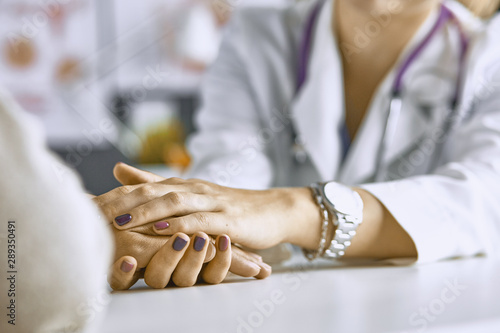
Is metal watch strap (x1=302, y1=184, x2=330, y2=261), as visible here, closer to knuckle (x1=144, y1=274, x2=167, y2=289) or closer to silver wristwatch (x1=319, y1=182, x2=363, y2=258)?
silver wristwatch (x1=319, y1=182, x2=363, y2=258)

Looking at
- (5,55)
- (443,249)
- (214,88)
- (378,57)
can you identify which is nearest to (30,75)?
(5,55)

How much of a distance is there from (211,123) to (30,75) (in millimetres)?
2178

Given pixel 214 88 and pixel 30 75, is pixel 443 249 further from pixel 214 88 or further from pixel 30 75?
pixel 30 75

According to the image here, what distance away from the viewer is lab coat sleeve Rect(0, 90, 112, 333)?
0.80 ft

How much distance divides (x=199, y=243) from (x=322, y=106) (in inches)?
19.0

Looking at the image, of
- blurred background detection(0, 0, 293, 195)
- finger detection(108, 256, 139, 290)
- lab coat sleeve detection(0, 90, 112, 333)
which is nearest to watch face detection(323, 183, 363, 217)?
finger detection(108, 256, 139, 290)

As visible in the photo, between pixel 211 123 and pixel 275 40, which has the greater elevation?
pixel 275 40

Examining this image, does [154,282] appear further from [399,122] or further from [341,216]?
[399,122]

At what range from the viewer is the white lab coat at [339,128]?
601 millimetres

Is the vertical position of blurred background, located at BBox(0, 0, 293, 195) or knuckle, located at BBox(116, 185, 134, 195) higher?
knuckle, located at BBox(116, 185, 134, 195)

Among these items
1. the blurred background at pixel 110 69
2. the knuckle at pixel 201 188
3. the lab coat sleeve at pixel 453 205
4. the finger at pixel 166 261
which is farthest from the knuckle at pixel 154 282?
the blurred background at pixel 110 69

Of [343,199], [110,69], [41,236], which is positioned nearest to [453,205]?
[343,199]

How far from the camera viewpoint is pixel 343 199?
21.6 inches

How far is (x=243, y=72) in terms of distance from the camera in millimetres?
949
